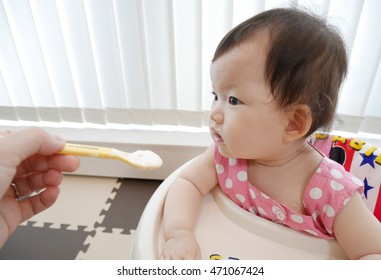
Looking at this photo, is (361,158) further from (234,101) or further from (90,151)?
(90,151)

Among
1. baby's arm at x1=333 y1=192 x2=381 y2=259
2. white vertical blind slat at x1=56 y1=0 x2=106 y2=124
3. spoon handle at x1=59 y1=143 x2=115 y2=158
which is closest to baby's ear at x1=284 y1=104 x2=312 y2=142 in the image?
baby's arm at x1=333 y1=192 x2=381 y2=259

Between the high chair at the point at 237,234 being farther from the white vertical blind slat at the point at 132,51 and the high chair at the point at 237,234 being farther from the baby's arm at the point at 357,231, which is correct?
the white vertical blind slat at the point at 132,51

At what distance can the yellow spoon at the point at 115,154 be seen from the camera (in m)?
0.50

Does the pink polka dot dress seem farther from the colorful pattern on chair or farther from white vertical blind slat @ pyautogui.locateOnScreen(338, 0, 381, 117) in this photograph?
white vertical blind slat @ pyautogui.locateOnScreen(338, 0, 381, 117)

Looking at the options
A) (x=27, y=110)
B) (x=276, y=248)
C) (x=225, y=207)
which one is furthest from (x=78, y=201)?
(x=276, y=248)

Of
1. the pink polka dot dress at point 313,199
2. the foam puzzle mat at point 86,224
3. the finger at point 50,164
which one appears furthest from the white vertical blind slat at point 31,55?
the pink polka dot dress at point 313,199

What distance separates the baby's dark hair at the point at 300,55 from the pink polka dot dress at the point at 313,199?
0.42 ft

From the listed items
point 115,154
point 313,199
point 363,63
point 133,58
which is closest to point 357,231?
point 313,199

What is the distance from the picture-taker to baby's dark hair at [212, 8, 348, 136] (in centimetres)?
48

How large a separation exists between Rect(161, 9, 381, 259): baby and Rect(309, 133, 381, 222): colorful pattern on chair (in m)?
0.14

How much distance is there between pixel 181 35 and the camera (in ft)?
2.91

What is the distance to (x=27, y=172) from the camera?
62 centimetres

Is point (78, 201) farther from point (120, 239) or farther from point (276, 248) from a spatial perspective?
point (276, 248)
